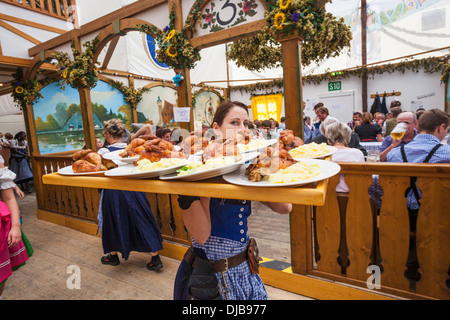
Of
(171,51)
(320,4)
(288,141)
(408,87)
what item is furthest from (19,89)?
(408,87)

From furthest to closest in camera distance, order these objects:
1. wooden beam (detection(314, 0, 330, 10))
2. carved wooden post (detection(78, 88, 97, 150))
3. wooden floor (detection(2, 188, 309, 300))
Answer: carved wooden post (detection(78, 88, 97, 150))
wooden floor (detection(2, 188, 309, 300))
wooden beam (detection(314, 0, 330, 10))

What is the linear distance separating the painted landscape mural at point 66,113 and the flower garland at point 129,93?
11cm

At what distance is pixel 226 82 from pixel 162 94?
3.77 metres

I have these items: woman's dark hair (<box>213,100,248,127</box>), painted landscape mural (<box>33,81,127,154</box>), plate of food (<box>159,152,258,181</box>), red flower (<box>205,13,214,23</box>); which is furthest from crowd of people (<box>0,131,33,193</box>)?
plate of food (<box>159,152,258,181</box>)

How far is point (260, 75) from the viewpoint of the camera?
1051 cm

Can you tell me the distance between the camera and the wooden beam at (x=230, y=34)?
8.96ft

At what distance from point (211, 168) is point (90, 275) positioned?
3.04m

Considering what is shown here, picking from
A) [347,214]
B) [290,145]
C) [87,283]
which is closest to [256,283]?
[290,145]

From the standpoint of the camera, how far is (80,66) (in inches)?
176

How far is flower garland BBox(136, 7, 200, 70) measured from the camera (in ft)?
10.7

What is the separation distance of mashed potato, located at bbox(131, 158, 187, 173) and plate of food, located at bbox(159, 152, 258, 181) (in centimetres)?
6

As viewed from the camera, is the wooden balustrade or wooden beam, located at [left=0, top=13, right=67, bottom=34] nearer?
the wooden balustrade

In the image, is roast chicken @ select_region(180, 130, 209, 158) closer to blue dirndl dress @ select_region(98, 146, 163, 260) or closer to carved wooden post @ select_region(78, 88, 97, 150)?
blue dirndl dress @ select_region(98, 146, 163, 260)

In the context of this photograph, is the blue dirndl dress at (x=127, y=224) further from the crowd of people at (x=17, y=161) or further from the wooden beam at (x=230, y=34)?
the crowd of people at (x=17, y=161)
